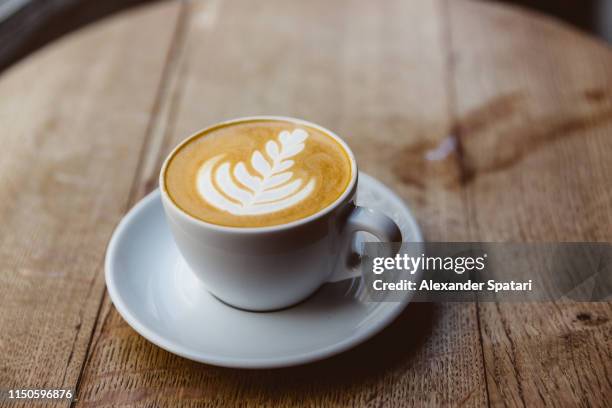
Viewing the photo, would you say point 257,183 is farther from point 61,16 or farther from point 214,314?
point 61,16

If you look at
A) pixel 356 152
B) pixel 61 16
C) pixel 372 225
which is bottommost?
pixel 61 16

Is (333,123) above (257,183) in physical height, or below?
below

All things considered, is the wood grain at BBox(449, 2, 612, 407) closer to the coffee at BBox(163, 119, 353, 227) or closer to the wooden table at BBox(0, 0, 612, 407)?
the wooden table at BBox(0, 0, 612, 407)

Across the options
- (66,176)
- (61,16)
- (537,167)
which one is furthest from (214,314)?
(61,16)

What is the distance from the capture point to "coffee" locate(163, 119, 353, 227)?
63 centimetres

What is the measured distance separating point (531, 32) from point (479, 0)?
6.2 inches

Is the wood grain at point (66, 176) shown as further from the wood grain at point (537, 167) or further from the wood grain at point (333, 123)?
the wood grain at point (537, 167)

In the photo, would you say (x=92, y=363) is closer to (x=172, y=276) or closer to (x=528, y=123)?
(x=172, y=276)

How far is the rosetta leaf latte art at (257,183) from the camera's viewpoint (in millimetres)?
642

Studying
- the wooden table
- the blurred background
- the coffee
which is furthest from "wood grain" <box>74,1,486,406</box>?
the blurred background

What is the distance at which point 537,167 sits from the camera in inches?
35.2

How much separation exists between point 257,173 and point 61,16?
1.37 meters

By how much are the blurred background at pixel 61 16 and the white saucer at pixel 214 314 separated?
102 cm

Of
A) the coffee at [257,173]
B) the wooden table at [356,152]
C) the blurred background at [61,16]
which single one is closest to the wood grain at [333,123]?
the wooden table at [356,152]
